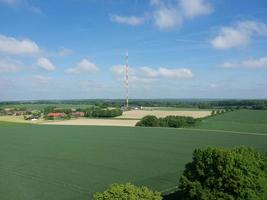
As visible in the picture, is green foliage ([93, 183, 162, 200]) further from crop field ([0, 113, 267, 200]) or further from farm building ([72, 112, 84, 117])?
farm building ([72, 112, 84, 117])

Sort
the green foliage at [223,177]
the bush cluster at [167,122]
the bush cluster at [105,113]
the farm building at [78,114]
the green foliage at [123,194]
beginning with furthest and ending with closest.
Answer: the farm building at [78,114], the bush cluster at [105,113], the bush cluster at [167,122], the green foliage at [223,177], the green foliage at [123,194]

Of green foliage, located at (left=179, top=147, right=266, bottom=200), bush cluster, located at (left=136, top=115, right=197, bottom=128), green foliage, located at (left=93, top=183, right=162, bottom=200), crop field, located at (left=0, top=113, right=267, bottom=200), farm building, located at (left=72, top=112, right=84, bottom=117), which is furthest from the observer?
farm building, located at (left=72, top=112, right=84, bottom=117)

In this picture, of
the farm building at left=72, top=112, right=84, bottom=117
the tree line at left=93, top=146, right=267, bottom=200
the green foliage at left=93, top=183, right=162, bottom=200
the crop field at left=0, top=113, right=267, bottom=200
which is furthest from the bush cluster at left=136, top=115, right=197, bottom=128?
the green foliage at left=93, top=183, right=162, bottom=200

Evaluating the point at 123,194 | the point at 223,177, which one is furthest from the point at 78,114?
the point at 123,194

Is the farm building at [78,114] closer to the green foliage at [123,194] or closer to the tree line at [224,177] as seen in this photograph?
the tree line at [224,177]

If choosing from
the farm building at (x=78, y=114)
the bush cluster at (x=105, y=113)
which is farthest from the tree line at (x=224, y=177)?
the farm building at (x=78, y=114)

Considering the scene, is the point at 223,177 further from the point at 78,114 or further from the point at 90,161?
the point at 78,114
